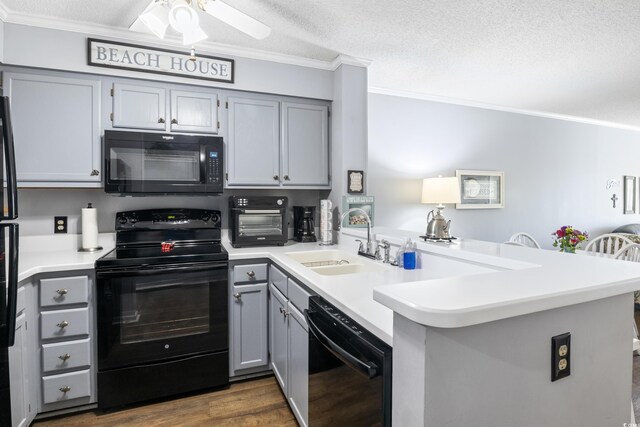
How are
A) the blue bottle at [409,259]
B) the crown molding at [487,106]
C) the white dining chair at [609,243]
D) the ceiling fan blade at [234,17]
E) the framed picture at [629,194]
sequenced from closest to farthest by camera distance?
the ceiling fan blade at [234,17]
the blue bottle at [409,259]
the white dining chair at [609,243]
the crown molding at [487,106]
the framed picture at [629,194]

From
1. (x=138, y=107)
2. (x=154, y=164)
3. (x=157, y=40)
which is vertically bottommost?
(x=154, y=164)

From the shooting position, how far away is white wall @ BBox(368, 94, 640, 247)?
146 inches

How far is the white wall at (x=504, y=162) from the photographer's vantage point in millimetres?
3707

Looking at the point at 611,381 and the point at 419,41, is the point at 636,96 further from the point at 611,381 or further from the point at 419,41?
the point at 611,381

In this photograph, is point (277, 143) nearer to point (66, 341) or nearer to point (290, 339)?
point (290, 339)

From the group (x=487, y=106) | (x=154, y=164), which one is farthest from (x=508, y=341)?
(x=487, y=106)

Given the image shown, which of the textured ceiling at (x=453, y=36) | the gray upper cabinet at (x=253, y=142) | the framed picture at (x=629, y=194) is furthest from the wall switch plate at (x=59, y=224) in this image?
the framed picture at (x=629, y=194)

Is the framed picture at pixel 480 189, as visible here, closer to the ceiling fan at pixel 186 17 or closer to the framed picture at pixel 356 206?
the framed picture at pixel 356 206

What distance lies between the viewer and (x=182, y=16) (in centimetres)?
158

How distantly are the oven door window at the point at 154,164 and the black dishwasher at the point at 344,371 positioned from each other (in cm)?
146

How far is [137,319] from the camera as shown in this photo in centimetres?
211

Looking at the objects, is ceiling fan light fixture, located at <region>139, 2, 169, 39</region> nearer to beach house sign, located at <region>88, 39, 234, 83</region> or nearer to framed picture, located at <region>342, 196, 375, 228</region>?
beach house sign, located at <region>88, 39, 234, 83</region>

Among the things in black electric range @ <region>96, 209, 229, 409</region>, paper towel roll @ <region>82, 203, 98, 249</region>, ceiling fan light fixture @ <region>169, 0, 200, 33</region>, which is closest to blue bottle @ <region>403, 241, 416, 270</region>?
black electric range @ <region>96, 209, 229, 409</region>

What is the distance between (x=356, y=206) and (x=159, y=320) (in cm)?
161
